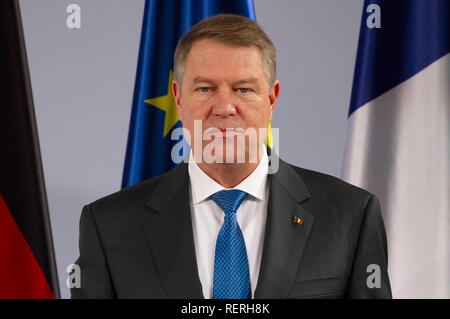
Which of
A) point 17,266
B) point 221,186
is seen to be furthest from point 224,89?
point 17,266

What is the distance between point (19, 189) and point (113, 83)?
913mm

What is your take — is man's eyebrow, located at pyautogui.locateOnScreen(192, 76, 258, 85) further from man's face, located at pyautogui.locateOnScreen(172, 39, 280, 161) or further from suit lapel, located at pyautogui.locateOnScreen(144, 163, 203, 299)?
suit lapel, located at pyautogui.locateOnScreen(144, 163, 203, 299)

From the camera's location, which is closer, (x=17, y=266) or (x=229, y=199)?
(x=229, y=199)

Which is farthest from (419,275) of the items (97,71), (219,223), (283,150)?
(97,71)

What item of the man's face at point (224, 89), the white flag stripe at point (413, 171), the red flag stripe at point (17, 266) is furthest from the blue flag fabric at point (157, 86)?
the man's face at point (224, 89)

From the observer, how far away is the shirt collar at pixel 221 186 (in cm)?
156

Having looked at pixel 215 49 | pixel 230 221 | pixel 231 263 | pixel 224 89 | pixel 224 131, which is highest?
pixel 215 49

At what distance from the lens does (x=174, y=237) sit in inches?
58.9

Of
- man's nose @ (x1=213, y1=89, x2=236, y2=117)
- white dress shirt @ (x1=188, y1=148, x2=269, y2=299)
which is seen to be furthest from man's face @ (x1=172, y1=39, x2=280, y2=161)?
white dress shirt @ (x1=188, y1=148, x2=269, y2=299)

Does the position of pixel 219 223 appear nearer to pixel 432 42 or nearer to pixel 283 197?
pixel 283 197

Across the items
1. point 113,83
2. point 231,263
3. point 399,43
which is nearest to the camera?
point 231,263

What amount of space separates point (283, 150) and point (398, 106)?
72 cm

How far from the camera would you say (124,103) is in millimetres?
3068

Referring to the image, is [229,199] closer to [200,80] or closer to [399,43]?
[200,80]
